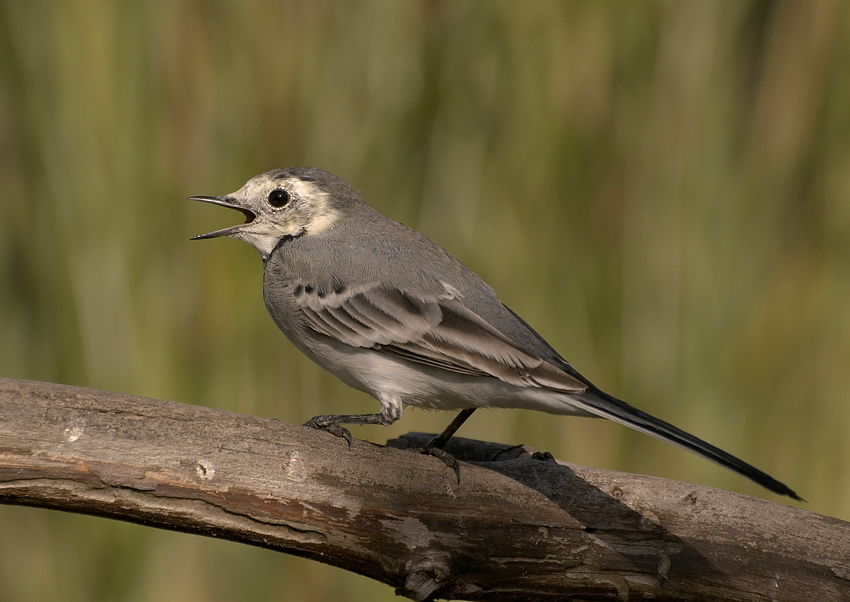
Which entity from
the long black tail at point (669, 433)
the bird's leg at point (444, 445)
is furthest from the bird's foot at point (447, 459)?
the long black tail at point (669, 433)

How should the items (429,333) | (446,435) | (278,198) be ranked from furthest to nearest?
(278,198) < (446,435) < (429,333)

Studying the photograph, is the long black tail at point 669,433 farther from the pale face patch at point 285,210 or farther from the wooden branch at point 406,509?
the pale face patch at point 285,210

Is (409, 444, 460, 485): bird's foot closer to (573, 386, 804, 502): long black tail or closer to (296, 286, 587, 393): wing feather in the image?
(296, 286, 587, 393): wing feather

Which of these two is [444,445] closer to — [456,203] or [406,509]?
[406,509]

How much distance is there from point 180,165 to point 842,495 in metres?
3.84

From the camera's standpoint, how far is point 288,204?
123 inches

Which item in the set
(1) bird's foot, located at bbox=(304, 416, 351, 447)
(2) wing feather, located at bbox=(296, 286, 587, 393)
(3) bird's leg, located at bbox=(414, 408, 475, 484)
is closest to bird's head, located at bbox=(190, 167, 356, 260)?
(2) wing feather, located at bbox=(296, 286, 587, 393)

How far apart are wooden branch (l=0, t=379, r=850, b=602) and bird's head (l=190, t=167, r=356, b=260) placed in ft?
3.59

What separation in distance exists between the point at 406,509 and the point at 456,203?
215 centimetres

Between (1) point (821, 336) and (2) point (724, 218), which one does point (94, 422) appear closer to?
(2) point (724, 218)

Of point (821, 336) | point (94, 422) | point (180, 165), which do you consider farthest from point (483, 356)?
point (821, 336)

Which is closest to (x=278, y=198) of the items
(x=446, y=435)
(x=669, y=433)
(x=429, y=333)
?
(x=429, y=333)

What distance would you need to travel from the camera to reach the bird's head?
3.12 meters

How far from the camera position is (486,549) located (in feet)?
7.25
